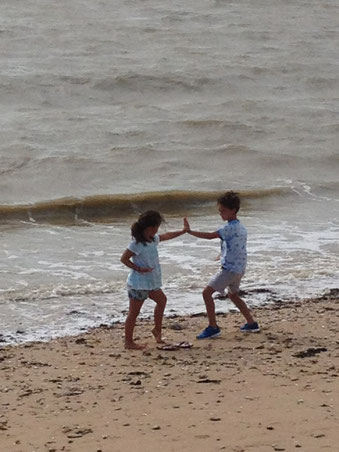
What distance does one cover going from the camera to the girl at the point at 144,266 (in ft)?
26.2

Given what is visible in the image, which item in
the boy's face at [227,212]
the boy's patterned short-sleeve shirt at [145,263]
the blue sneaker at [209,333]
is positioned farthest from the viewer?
the blue sneaker at [209,333]

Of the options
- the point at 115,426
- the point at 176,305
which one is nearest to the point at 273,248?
the point at 176,305

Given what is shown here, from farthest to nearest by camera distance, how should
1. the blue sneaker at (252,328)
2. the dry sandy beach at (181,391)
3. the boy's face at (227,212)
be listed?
the blue sneaker at (252,328)
the boy's face at (227,212)
the dry sandy beach at (181,391)

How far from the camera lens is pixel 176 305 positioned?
387 inches

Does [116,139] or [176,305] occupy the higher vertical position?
[116,139]

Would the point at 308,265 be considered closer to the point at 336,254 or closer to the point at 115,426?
the point at 336,254

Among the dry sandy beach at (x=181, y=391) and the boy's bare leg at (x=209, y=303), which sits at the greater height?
the boy's bare leg at (x=209, y=303)

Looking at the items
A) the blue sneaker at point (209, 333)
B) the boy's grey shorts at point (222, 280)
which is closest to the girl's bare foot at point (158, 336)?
the blue sneaker at point (209, 333)

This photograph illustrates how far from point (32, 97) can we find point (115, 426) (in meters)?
18.4

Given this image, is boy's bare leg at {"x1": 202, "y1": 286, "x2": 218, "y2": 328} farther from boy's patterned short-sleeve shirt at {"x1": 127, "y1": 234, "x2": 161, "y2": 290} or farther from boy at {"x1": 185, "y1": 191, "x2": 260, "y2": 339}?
boy's patterned short-sleeve shirt at {"x1": 127, "y1": 234, "x2": 161, "y2": 290}

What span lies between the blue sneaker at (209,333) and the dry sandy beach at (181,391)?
0.09m

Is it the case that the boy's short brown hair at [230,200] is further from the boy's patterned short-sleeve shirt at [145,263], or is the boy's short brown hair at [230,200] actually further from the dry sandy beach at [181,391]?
the dry sandy beach at [181,391]

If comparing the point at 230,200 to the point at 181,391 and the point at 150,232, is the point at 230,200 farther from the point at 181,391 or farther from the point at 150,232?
the point at 181,391

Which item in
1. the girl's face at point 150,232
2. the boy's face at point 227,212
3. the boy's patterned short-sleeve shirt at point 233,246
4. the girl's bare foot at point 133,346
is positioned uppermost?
the boy's face at point 227,212
